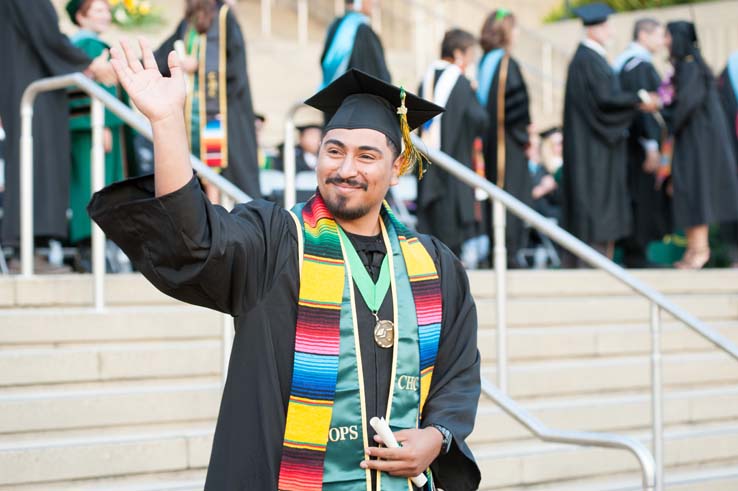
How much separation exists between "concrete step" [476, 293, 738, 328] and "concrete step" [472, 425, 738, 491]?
2.94 ft

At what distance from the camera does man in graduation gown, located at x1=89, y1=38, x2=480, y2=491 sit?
9.05 ft

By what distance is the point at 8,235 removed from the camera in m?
6.43

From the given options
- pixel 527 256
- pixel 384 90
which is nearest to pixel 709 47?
pixel 527 256

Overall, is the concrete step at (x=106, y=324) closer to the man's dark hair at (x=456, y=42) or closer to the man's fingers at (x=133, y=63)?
the man's fingers at (x=133, y=63)

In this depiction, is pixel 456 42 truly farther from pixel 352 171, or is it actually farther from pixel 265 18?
pixel 265 18

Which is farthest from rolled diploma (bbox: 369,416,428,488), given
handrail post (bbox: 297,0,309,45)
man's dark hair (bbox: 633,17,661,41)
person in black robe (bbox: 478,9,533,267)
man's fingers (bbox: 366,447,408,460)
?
handrail post (bbox: 297,0,309,45)

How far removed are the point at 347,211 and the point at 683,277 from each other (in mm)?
5246

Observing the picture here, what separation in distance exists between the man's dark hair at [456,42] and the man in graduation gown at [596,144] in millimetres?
1057

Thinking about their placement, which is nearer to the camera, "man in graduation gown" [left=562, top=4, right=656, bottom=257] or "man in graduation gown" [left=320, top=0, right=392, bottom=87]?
"man in graduation gown" [left=320, top=0, right=392, bottom=87]

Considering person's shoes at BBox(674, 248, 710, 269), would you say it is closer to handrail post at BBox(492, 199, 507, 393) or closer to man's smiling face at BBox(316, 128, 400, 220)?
handrail post at BBox(492, 199, 507, 393)

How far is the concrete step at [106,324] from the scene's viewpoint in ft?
17.5

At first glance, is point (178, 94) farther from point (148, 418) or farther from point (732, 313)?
point (732, 313)

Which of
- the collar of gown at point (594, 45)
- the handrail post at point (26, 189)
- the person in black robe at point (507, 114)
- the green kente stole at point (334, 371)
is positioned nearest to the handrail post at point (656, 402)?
the green kente stole at point (334, 371)

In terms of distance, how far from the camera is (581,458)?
591cm
